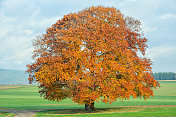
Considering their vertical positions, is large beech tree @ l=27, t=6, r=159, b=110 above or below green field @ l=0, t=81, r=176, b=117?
above

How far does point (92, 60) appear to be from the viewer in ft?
107

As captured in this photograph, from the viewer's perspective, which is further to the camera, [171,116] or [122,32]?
[122,32]

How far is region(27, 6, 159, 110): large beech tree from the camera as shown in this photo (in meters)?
32.1

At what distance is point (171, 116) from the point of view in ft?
82.2

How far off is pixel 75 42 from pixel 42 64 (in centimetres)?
579

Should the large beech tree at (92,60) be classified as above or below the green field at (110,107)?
above

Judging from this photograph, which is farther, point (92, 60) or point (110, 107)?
point (110, 107)

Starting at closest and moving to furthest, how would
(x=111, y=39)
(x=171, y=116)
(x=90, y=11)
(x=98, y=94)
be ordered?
(x=171, y=116)
(x=98, y=94)
(x=111, y=39)
(x=90, y=11)

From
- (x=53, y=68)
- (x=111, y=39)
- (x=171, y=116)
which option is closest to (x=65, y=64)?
(x=53, y=68)

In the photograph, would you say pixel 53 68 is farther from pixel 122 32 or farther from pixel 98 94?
pixel 122 32

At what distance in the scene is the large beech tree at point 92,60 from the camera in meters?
32.1

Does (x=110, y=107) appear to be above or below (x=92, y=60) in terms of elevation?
below

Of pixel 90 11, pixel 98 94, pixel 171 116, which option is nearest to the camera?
pixel 171 116

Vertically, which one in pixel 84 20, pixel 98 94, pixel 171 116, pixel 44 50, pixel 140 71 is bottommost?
pixel 171 116
